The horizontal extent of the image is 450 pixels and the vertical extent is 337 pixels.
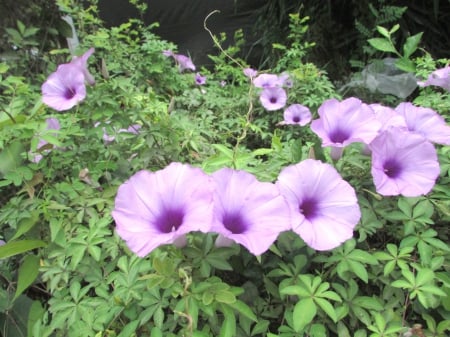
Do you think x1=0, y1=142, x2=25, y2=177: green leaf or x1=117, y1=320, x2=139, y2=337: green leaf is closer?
x1=117, y1=320, x2=139, y2=337: green leaf

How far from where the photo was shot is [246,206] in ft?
Answer: 2.04

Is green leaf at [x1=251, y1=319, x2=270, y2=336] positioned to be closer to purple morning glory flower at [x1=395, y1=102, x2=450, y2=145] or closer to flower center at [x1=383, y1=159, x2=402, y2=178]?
flower center at [x1=383, y1=159, x2=402, y2=178]

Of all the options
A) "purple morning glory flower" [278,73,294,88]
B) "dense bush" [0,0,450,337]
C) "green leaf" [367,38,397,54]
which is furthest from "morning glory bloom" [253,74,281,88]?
"dense bush" [0,0,450,337]

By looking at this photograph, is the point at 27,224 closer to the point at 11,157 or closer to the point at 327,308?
the point at 11,157

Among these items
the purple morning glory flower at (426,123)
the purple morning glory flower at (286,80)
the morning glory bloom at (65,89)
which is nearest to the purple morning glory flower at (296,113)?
the purple morning glory flower at (286,80)

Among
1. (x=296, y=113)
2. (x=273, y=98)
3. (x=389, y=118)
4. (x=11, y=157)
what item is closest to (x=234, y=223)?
(x=389, y=118)

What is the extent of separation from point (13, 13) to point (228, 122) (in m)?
1.33

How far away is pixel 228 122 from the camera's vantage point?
6.62ft

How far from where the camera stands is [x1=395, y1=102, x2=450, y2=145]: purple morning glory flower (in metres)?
0.83

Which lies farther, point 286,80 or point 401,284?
point 286,80

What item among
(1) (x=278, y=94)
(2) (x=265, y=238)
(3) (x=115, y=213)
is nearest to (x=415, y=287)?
(2) (x=265, y=238)

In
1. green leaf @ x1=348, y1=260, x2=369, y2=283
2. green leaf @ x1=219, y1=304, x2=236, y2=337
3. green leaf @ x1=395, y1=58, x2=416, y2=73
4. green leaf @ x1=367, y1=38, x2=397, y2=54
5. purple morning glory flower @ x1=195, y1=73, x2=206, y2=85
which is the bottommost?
purple morning glory flower @ x1=195, y1=73, x2=206, y2=85

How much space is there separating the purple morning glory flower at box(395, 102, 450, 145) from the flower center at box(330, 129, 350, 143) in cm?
19

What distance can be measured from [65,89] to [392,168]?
3.21ft
